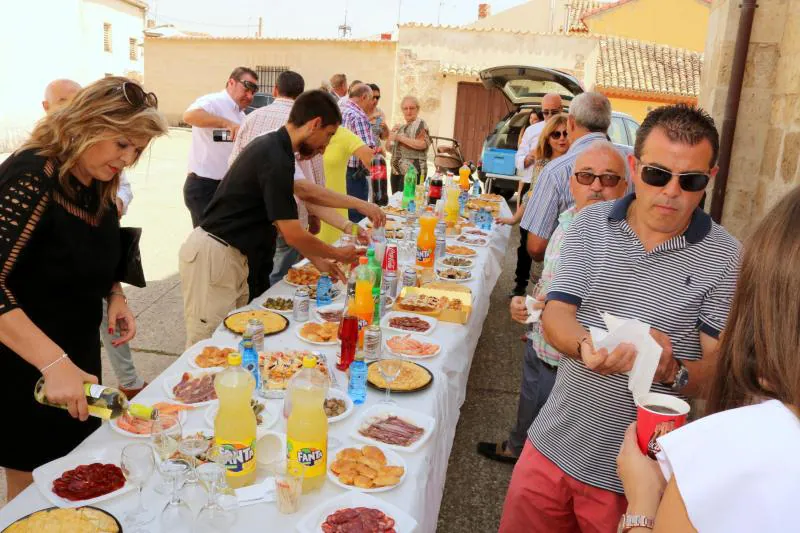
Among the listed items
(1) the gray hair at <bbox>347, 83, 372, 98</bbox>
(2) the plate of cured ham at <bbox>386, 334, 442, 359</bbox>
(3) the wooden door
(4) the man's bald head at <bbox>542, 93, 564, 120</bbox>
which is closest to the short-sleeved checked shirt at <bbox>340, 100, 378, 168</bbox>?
(1) the gray hair at <bbox>347, 83, 372, 98</bbox>

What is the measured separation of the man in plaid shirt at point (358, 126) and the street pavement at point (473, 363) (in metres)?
2.10

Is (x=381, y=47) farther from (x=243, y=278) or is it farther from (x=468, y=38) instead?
(x=243, y=278)

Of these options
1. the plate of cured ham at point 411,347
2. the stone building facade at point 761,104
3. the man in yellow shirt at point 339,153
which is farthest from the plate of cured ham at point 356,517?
the man in yellow shirt at point 339,153

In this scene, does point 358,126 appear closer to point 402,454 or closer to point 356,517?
point 402,454

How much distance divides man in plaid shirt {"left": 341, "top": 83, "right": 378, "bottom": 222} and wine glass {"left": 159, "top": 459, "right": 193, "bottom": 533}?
561 cm

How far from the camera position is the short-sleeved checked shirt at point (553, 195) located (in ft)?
11.5

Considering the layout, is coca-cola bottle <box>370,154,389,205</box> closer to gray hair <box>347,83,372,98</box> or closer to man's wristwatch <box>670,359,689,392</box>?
gray hair <box>347,83,372,98</box>

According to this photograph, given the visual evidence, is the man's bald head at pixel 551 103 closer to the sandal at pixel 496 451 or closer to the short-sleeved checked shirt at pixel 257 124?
the short-sleeved checked shirt at pixel 257 124

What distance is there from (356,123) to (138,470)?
5.86 meters

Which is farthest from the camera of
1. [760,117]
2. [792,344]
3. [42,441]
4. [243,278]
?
[760,117]

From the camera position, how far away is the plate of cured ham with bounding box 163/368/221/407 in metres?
2.13

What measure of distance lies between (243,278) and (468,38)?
756 inches

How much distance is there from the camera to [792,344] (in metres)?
0.86

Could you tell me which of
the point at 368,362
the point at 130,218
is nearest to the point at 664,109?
the point at 368,362
